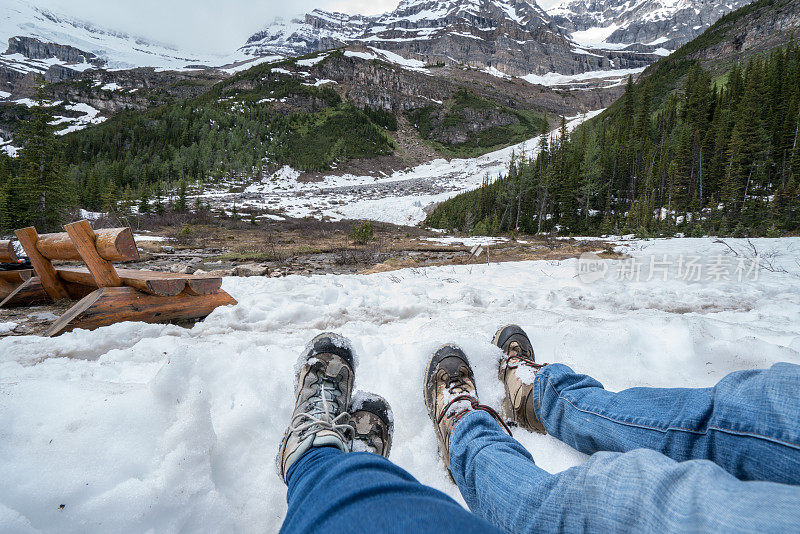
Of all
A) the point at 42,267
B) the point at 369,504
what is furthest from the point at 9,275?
the point at 369,504

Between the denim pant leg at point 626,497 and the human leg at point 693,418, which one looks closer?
the denim pant leg at point 626,497

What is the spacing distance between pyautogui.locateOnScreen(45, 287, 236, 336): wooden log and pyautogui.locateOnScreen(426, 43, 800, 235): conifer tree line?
18.7m

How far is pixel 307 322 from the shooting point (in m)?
3.19

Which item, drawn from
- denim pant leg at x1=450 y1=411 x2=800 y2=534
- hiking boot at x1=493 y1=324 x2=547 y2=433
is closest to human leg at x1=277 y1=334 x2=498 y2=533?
denim pant leg at x1=450 y1=411 x2=800 y2=534

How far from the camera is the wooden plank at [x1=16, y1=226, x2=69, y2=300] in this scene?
3.09 m

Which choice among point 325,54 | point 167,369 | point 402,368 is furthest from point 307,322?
point 325,54

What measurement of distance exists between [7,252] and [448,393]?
17.9ft

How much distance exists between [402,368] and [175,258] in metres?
8.86

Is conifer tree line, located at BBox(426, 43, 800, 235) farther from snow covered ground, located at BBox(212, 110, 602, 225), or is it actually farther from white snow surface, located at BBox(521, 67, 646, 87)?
white snow surface, located at BBox(521, 67, 646, 87)

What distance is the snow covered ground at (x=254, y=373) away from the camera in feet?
3.68

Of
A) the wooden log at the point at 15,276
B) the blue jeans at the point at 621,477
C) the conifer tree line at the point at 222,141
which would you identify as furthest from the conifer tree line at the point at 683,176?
the conifer tree line at the point at 222,141

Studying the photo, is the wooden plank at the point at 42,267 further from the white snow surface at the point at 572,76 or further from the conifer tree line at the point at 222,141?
the white snow surface at the point at 572,76

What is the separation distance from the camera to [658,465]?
85 cm

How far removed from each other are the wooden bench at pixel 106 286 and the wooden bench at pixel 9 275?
0.31 metres
